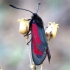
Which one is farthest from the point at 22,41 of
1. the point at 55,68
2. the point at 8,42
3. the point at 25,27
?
the point at 25,27

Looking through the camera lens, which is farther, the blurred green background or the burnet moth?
the blurred green background

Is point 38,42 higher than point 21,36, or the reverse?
point 38,42

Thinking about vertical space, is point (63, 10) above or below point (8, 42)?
above

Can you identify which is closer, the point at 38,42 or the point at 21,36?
the point at 38,42

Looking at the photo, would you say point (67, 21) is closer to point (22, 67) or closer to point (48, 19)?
point (48, 19)
